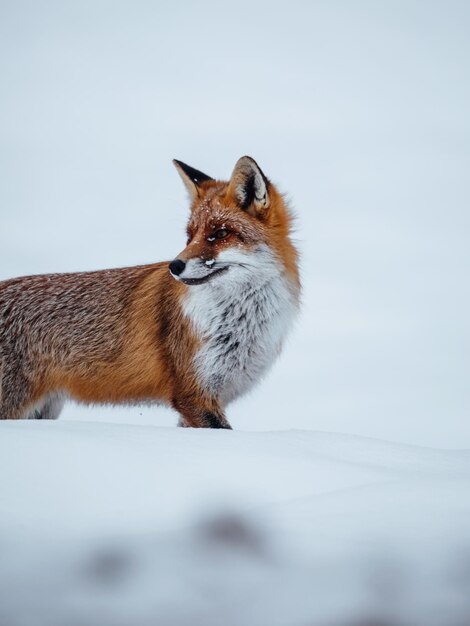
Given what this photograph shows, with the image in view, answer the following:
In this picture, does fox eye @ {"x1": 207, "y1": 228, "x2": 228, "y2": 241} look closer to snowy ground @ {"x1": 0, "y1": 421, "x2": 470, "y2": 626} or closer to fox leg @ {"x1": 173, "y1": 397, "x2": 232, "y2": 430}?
fox leg @ {"x1": 173, "y1": 397, "x2": 232, "y2": 430}

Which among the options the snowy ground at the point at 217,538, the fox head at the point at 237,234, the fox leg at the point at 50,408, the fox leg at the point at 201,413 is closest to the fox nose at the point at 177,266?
the fox head at the point at 237,234

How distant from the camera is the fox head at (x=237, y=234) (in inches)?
185

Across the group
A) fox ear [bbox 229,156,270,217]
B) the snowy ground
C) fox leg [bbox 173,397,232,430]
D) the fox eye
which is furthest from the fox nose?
the snowy ground

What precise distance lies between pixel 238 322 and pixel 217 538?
9.13ft

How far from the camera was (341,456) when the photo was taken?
338 centimetres

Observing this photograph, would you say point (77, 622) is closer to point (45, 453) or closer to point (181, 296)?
point (45, 453)

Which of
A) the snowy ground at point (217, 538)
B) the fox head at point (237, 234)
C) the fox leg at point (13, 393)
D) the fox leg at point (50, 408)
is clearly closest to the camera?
the snowy ground at point (217, 538)

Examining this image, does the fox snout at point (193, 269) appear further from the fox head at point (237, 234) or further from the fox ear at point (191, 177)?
the fox ear at point (191, 177)

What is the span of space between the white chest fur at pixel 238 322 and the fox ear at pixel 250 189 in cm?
41

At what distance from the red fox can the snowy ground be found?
1.81m

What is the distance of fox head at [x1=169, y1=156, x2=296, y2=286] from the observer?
471 cm

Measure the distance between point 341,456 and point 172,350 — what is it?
2.03 meters

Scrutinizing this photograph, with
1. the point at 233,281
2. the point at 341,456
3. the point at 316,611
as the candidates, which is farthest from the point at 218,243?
the point at 316,611

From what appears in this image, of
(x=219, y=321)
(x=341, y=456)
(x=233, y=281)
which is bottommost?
(x=341, y=456)
